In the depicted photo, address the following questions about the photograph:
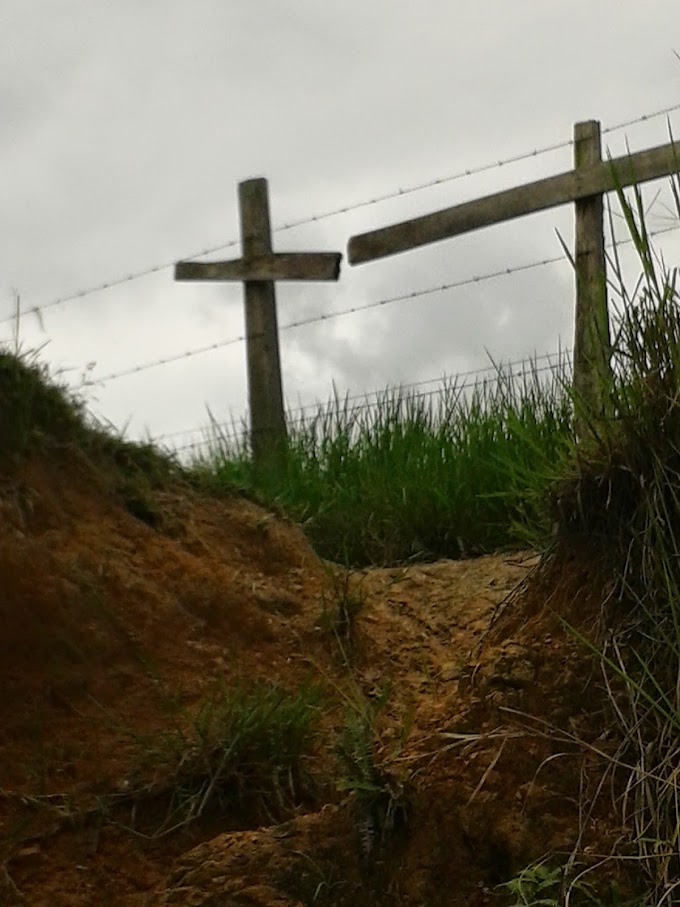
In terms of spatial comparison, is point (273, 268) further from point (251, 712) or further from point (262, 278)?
point (251, 712)

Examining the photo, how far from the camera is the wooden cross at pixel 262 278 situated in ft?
23.1

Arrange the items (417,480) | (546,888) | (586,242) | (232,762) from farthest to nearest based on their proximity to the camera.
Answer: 1. (586,242)
2. (417,480)
3. (232,762)
4. (546,888)

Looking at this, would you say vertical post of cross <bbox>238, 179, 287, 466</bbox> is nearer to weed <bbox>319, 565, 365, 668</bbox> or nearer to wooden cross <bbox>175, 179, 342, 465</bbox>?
wooden cross <bbox>175, 179, 342, 465</bbox>

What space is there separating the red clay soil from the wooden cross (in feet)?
9.43

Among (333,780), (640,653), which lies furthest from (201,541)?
(640,653)

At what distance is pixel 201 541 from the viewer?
377cm

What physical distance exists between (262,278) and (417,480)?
2.41 m

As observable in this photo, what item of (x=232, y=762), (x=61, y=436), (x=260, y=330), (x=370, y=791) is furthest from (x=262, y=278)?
(x=370, y=791)

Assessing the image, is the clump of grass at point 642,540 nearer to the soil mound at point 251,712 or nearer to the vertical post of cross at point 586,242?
the soil mound at point 251,712

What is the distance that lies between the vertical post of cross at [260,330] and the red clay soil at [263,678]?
2.83 m

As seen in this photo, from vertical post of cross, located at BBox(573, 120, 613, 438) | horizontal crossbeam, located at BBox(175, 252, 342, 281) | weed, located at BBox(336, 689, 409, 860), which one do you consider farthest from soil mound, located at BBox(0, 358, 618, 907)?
horizontal crossbeam, located at BBox(175, 252, 342, 281)

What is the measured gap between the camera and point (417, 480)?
201 inches

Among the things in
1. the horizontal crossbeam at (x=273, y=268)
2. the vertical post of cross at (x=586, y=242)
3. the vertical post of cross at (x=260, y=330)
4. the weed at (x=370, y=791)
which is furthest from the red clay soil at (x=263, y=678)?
the horizontal crossbeam at (x=273, y=268)

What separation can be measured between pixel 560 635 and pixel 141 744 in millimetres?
968
